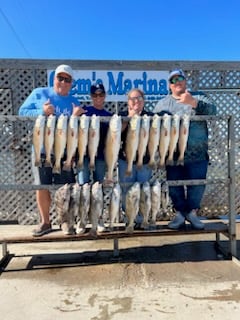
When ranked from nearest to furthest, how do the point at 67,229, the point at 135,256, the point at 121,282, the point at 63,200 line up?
the point at 121,282
the point at 63,200
the point at 67,229
the point at 135,256

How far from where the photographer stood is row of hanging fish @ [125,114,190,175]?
12.4 ft

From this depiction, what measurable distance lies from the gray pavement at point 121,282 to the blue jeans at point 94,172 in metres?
0.89

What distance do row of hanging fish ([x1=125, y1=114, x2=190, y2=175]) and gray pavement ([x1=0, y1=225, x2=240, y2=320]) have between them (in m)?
1.05

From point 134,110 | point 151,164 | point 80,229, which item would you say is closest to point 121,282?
point 80,229

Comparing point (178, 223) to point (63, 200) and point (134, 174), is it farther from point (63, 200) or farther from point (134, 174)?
point (63, 200)

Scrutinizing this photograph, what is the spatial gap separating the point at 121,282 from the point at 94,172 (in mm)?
1261

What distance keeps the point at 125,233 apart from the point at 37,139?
4.29 ft

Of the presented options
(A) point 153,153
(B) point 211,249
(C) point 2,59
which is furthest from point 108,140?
(C) point 2,59

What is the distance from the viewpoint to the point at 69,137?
3.70 metres

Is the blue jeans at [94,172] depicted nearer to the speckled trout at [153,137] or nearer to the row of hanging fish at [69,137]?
the row of hanging fish at [69,137]

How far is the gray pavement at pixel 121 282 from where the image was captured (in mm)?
3076

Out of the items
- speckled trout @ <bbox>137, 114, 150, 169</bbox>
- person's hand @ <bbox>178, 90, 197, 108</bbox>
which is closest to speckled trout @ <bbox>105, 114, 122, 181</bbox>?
speckled trout @ <bbox>137, 114, 150, 169</bbox>

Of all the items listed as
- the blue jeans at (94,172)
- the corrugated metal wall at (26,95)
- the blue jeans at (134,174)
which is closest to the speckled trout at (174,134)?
the blue jeans at (134,174)

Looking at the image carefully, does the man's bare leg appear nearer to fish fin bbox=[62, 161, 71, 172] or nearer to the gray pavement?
the gray pavement
